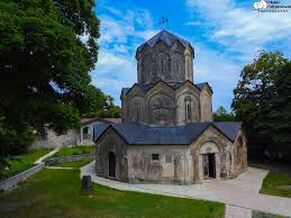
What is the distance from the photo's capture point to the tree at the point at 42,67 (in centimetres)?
1356

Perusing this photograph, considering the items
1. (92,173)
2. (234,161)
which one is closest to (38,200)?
(92,173)

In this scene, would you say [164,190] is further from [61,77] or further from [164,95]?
[61,77]

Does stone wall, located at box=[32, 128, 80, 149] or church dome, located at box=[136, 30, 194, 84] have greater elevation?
church dome, located at box=[136, 30, 194, 84]

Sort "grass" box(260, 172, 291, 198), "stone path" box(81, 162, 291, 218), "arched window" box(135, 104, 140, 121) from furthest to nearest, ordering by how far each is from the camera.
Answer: "arched window" box(135, 104, 140, 121), "grass" box(260, 172, 291, 198), "stone path" box(81, 162, 291, 218)

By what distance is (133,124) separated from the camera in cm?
3531

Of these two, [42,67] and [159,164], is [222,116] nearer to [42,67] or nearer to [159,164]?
[159,164]

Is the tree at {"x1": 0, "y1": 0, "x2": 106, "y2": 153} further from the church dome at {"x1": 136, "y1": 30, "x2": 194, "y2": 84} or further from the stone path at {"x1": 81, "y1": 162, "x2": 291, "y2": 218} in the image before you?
the church dome at {"x1": 136, "y1": 30, "x2": 194, "y2": 84}

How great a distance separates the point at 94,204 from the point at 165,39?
1844 cm

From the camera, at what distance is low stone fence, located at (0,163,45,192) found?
27325mm

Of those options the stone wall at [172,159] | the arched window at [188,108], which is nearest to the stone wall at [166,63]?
the arched window at [188,108]

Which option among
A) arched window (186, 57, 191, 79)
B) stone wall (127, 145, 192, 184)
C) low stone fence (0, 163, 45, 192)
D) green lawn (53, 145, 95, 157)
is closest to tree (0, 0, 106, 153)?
low stone fence (0, 163, 45, 192)

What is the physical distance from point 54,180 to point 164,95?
1158cm

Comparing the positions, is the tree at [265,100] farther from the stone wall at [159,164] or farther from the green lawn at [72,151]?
→ the green lawn at [72,151]

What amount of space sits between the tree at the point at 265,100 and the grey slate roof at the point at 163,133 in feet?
13.3
